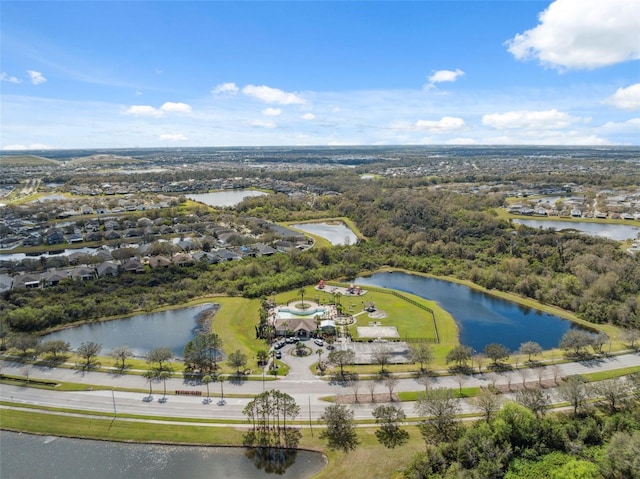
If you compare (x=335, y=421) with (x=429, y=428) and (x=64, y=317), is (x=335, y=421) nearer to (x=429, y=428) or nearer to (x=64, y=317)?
(x=429, y=428)

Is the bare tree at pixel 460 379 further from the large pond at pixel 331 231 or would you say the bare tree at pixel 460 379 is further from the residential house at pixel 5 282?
the residential house at pixel 5 282

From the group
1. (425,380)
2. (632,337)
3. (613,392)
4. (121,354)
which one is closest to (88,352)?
(121,354)

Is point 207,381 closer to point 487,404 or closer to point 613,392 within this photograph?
point 487,404

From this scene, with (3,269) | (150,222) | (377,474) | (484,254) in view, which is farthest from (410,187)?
(377,474)

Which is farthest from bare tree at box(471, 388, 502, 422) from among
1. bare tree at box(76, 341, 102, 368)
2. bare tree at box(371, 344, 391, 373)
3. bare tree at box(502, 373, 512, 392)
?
bare tree at box(76, 341, 102, 368)

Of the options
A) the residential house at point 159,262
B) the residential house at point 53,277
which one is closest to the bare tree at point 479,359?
the residential house at point 159,262

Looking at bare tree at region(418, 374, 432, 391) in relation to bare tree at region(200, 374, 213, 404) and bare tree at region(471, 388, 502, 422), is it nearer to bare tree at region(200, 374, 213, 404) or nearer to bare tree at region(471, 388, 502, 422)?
bare tree at region(471, 388, 502, 422)
